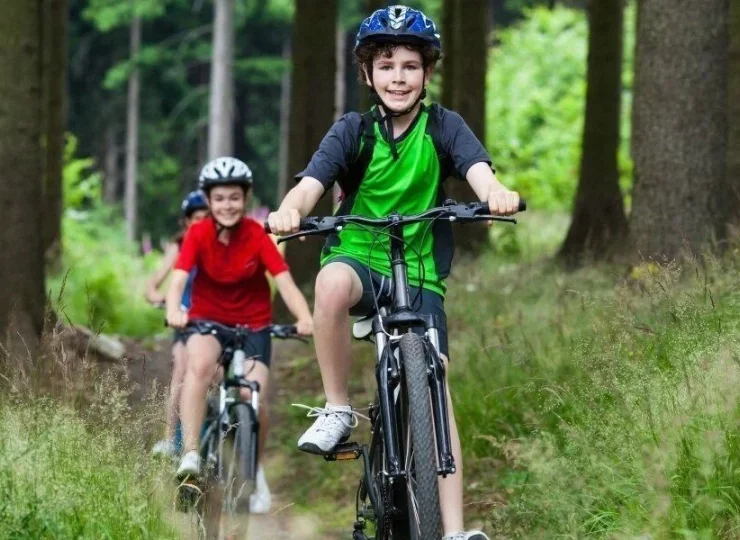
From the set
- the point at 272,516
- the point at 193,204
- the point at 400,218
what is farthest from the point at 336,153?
the point at 193,204

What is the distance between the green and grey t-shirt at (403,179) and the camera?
5.85 m

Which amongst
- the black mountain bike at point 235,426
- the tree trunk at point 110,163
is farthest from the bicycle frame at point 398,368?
the tree trunk at point 110,163

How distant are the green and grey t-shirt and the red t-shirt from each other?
7.36 feet

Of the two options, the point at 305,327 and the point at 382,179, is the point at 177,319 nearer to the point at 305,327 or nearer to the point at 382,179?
the point at 305,327

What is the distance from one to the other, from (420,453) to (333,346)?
35.8 inches

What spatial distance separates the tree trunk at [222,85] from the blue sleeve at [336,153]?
3216 cm

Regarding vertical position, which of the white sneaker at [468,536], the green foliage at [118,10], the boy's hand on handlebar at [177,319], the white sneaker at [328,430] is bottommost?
the white sneaker at [468,536]

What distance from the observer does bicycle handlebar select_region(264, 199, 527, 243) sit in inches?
214

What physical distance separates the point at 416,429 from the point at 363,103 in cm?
1301

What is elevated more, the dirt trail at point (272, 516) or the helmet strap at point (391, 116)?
the helmet strap at point (391, 116)

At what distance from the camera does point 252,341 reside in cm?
814

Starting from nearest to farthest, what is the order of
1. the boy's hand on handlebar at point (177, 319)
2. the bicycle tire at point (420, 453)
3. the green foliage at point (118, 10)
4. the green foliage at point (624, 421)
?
the bicycle tire at point (420, 453)
the green foliage at point (624, 421)
the boy's hand on handlebar at point (177, 319)
the green foliage at point (118, 10)

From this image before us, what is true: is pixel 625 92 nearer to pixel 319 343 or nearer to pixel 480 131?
pixel 480 131

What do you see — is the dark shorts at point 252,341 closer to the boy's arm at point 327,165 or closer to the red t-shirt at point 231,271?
the red t-shirt at point 231,271
